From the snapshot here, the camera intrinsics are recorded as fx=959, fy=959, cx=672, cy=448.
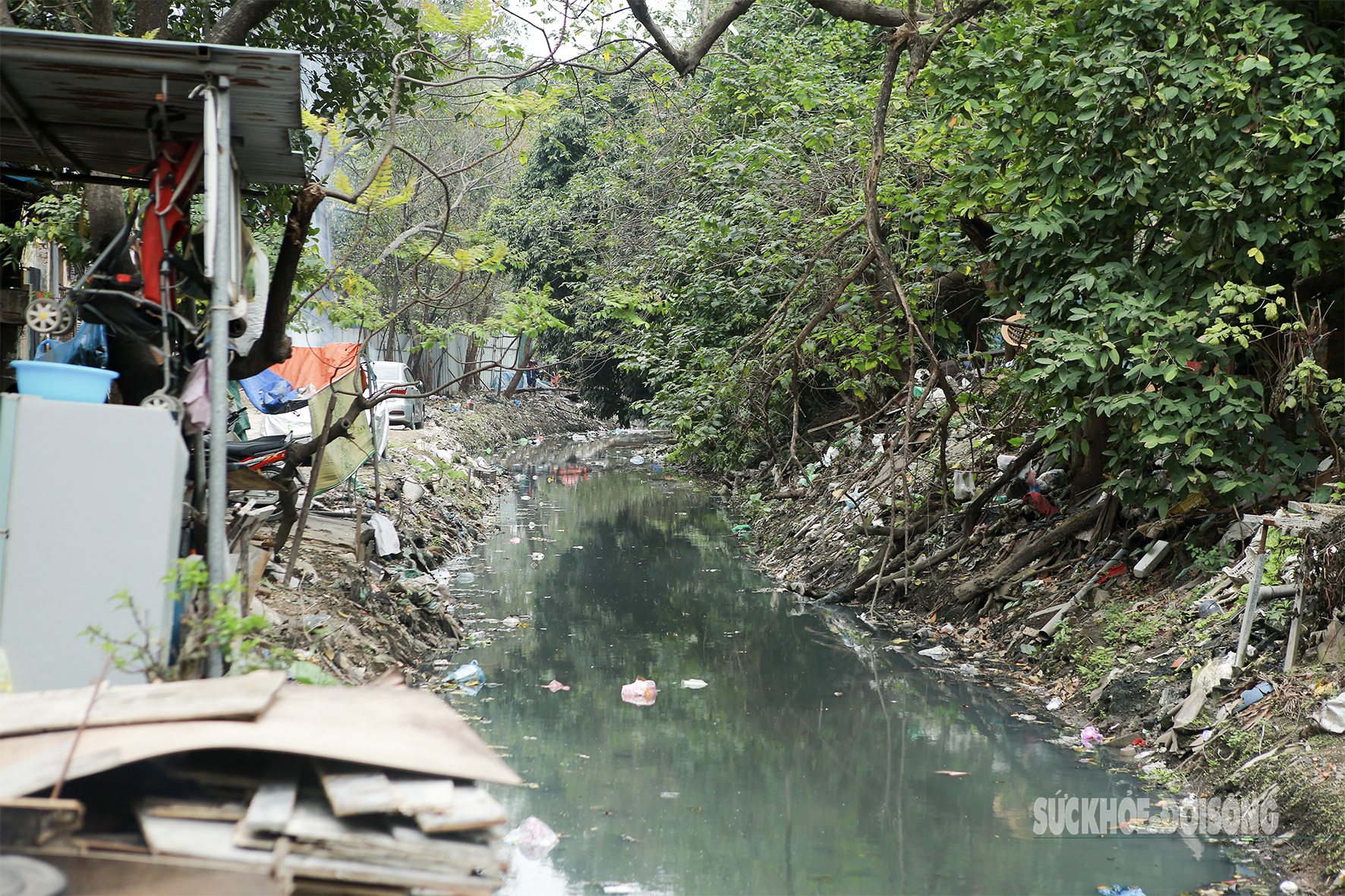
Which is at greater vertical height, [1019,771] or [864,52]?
[864,52]

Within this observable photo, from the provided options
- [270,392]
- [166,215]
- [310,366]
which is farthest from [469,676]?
[310,366]

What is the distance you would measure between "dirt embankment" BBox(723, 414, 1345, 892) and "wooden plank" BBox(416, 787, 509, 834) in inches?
131

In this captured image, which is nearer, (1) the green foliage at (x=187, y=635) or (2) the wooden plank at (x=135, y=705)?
(2) the wooden plank at (x=135, y=705)

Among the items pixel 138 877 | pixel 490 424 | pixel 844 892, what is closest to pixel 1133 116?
pixel 844 892

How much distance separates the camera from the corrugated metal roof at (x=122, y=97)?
3.52 metres

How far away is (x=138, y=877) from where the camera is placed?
223 centimetres

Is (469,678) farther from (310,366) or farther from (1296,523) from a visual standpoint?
(1296,523)

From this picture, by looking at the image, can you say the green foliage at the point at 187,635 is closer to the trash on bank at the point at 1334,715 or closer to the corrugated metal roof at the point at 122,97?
the corrugated metal roof at the point at 122,97

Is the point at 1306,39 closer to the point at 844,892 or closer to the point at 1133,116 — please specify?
the point at 1133,116

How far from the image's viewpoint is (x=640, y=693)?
6.48 m

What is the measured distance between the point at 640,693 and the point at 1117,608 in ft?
10.7

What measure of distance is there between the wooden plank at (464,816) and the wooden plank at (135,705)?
62 centimetres

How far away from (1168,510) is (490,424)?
18.8 m

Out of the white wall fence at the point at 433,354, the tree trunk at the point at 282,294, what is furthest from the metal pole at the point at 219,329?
the white wall fence at the point at 433,354
